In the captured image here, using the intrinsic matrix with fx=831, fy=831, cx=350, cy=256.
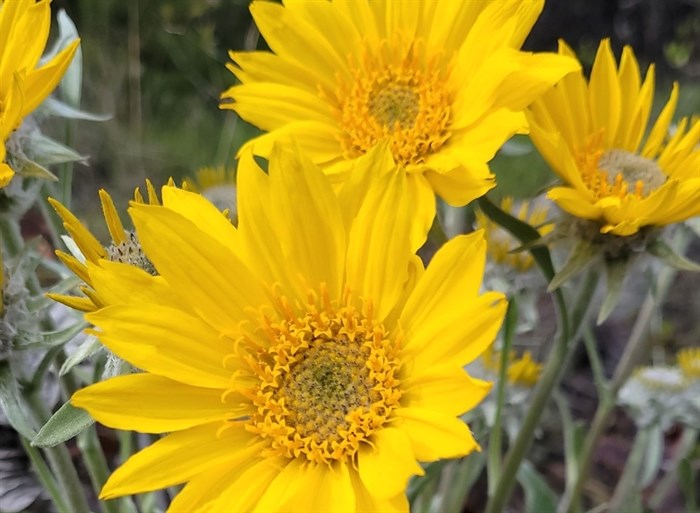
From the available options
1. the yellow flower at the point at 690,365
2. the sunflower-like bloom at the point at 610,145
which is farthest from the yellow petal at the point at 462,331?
the yellow flower at the point at 690,365

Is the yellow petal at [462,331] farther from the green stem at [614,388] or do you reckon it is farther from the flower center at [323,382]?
the green stem at [614,388]

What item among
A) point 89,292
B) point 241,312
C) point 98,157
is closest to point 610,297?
point 241,312

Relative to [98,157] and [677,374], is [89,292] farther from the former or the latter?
[98,157]

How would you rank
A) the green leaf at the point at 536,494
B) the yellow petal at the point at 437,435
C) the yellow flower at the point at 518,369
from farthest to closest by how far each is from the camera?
the yellow flower at the point at 518,369, the green leaf at the point at 536,494, the yellow petal at the point at 437,435

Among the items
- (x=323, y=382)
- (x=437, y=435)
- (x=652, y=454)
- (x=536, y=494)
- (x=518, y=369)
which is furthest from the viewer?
(x=652, y=454)

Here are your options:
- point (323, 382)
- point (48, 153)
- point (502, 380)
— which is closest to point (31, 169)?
point (48, 153)

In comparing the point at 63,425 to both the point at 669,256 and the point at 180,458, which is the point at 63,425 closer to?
the point at 180,458

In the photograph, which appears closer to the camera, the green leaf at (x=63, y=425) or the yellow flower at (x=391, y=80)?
the green leaf at (x=63, y=425)
